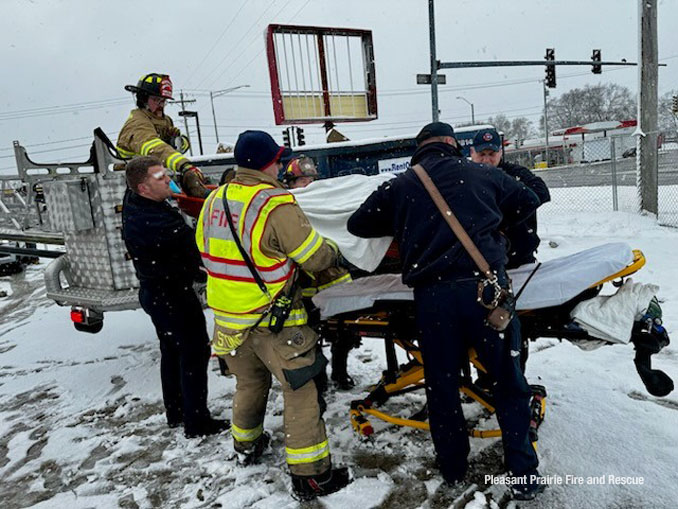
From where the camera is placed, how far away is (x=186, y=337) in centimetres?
338

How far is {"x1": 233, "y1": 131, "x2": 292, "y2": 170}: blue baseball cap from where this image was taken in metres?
2.63

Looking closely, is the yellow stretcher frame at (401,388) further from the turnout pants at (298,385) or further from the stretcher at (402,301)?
the turnout pants at (298,385)

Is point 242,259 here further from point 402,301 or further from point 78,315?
point 78,315

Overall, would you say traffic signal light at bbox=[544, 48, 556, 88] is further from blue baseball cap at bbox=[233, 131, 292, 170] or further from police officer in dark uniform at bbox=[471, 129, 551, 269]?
blue baseball cap at bbox=[233, 131, 292, 170]

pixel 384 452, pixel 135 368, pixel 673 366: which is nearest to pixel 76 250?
pixel 135 368

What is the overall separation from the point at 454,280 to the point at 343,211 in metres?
0.91

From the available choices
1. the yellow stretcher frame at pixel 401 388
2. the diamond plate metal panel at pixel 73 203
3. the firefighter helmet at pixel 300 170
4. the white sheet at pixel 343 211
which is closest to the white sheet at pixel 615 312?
the yellow stretcher frame at pixel 401 388

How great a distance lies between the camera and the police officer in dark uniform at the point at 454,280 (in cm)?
239

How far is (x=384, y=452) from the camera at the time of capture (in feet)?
9.99

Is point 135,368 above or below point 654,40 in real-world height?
below

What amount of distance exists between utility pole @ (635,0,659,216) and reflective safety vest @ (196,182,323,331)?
929cm

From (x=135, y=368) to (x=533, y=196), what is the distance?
167 inches

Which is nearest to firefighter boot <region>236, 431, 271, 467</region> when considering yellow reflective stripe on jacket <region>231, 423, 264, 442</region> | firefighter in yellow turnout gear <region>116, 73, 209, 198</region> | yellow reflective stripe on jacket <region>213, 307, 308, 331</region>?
yellow reflective stripe on jacket <region>231, 423, 264, 442</region>

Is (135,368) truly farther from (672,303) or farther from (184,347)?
(672,303)
